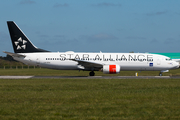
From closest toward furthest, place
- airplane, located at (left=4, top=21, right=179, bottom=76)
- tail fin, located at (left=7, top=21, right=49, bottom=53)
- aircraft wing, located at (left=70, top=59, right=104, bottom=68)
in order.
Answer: aircraft wing, located at (left=70, top=59, right=104, bottom=68), airplane, located at (left=4, top=21, right=179, bottom=76), tail fin, located at (left=7, top=21, right=49, bottom=53)

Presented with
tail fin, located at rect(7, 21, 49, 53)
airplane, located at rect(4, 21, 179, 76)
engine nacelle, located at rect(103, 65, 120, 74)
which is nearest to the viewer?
engine nacelle, located at rect(103, 65, 120, 74)

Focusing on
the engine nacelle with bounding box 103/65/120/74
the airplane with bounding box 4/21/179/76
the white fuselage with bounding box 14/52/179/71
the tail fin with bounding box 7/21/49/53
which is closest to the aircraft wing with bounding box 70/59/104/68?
the airplane with bounding box 4/21/179/76

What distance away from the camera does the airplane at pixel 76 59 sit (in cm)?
3484

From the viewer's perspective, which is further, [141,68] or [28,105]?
[141,68]

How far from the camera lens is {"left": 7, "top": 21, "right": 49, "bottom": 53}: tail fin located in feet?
115

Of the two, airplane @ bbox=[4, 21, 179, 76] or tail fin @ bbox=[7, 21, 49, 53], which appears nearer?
airplane @ bbox=[4, 21, 179, 76]

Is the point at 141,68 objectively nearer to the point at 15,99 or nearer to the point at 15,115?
the point at 15,99

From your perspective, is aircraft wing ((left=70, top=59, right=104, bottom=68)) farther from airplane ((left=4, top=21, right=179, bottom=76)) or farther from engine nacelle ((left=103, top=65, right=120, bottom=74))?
engine nacelle ((left=103, top=65, right=120, bottom=74))

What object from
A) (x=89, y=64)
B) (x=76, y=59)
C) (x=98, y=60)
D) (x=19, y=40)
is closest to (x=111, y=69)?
(x=89, y=64)

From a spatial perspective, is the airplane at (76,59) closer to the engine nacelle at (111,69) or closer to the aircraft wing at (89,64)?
the aircraft wing at (89,64)

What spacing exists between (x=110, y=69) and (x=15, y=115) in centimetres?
2352

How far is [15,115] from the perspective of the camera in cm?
944

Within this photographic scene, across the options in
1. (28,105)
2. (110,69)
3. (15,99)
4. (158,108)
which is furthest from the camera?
(110,69)

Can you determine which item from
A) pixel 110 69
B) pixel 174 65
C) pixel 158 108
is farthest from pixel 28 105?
pixel 174 65
